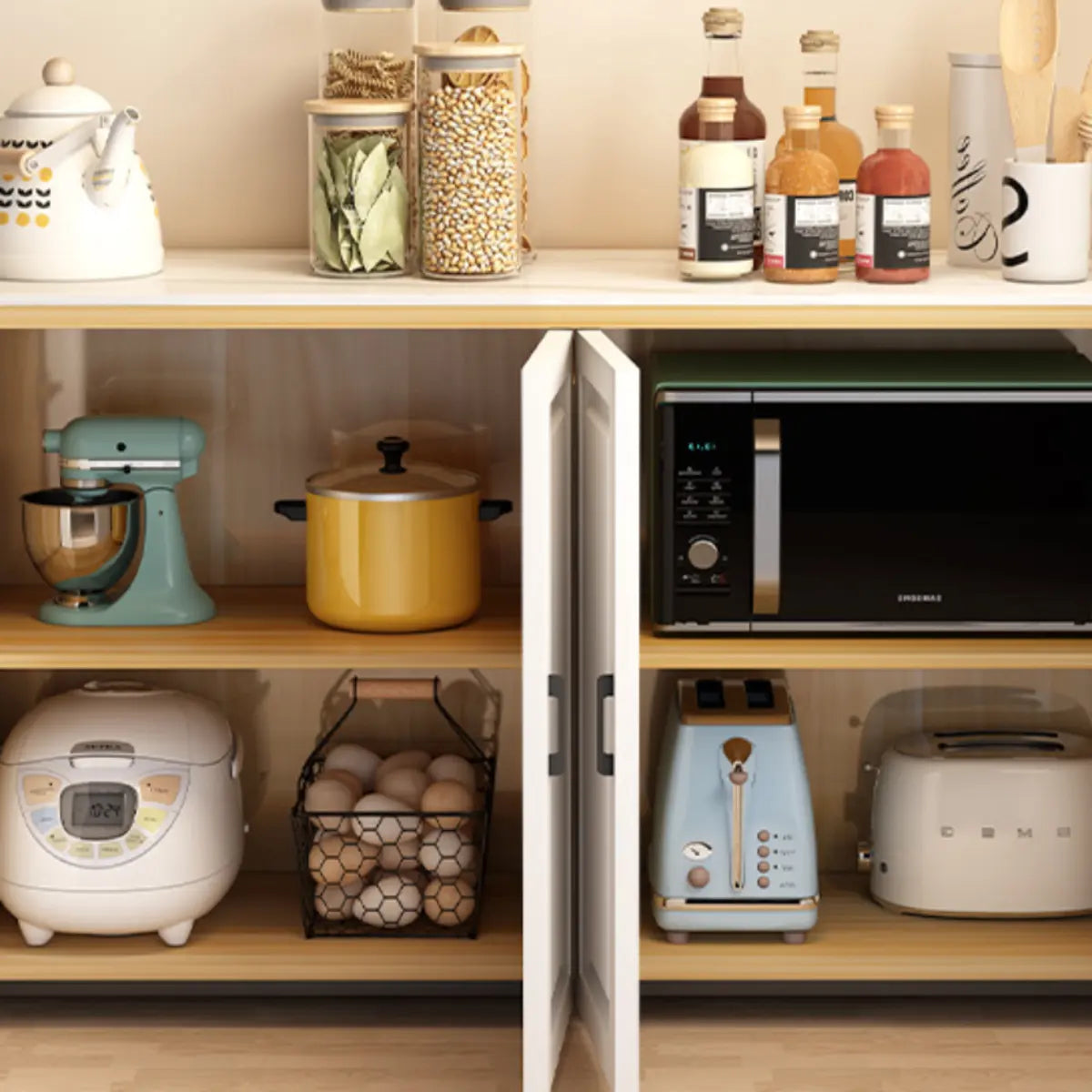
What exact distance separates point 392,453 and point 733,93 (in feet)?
1.84

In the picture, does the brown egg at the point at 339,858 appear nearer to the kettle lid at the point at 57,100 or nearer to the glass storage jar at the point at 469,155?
the glass storage jar at the point at 469,155

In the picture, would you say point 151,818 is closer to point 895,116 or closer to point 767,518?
point 767,518

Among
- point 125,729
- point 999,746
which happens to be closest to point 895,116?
point 999,746

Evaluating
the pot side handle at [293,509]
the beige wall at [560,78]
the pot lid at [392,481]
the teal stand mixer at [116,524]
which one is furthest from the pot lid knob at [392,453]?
the beige wall at [560,78]

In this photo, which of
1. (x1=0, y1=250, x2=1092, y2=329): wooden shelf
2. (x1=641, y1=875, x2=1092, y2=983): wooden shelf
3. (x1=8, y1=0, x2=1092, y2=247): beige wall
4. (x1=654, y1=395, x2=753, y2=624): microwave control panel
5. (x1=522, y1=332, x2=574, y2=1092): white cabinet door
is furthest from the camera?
(x1=8, y1=0, x2=1092, y2=247): beige wall

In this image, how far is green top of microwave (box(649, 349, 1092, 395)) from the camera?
2094mm

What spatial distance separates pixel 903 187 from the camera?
6.63ft

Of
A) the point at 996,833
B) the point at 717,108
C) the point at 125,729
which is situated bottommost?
the point at 996,833

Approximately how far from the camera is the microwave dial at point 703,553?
212cm

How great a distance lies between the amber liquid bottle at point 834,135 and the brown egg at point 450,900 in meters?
0.86

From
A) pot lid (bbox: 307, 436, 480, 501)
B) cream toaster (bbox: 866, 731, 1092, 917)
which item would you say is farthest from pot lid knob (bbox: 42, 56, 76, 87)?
cream toaster (bbox: 866, 731, 1092, 917)

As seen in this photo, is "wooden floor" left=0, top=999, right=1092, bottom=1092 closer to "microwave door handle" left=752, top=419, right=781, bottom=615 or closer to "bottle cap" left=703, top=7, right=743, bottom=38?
"microwave door handle" left=752, top=419, right=781, bottom=615

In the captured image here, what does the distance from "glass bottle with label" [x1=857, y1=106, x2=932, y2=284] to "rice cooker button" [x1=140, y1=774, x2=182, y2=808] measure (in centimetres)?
99

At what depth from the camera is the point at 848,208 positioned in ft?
7.11
